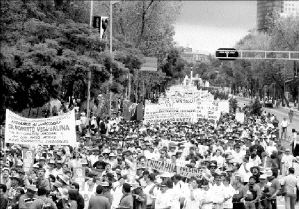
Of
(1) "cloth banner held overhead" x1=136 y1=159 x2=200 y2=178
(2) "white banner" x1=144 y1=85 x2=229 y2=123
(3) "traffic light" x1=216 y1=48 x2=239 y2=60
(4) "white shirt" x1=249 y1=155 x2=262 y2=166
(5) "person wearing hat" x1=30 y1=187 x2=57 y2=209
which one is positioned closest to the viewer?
(5) "person wearing hat" x1=30 y1=187 x2=57 y2=209

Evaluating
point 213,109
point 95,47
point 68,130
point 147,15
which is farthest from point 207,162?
point 147,15

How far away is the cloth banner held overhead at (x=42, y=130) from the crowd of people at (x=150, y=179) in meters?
0.52

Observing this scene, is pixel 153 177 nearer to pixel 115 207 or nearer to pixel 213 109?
pixel 115 207

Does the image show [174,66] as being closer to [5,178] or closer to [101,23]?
[101,23]

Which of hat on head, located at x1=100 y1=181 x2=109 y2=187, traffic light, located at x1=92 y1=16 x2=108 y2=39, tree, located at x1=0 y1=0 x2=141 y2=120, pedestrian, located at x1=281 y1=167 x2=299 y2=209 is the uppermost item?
traffic light, located at x1=92 y1=16 x2=108 y2=39

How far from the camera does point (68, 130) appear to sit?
17766 mm

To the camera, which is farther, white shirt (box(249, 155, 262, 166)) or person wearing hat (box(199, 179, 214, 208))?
white shirt (box(249, 155, 262, 166))

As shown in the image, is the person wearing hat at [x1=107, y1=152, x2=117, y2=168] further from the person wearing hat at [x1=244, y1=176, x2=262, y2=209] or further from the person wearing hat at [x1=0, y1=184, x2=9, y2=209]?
the person wearing hat at [x1=0, y1=184, x2=9, y2=209]

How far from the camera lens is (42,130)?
58.4ft

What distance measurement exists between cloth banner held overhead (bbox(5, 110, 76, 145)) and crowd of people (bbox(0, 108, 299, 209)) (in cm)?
52

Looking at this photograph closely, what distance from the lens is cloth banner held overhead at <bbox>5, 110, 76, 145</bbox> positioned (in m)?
17.7

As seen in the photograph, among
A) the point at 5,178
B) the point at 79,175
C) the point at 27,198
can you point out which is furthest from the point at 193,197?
the point at 5,178

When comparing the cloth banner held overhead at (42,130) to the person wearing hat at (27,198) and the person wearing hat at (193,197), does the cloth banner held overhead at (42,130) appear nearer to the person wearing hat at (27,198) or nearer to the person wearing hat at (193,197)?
the person wearing hat at (193,197)

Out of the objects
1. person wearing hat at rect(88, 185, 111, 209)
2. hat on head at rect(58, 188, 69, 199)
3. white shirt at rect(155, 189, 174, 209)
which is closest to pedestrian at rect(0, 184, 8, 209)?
hat on head at rect(58, 188, 69, 199)
